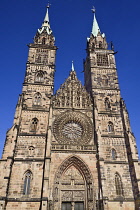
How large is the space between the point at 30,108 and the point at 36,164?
22.9 ft

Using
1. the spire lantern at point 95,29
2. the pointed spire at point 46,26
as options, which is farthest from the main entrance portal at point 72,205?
the spire lantern at point 95,29

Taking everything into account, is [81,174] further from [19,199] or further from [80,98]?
[80,98]

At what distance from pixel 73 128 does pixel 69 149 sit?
Result: 2.96 metres

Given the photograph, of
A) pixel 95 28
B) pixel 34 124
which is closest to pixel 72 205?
pixel 34 124

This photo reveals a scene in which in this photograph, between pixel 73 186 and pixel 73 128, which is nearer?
pixel 73 186

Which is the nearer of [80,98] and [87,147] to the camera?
[87,147]

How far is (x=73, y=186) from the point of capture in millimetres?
18797

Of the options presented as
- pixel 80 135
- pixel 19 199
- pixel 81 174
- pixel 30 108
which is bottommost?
pixel 19 199

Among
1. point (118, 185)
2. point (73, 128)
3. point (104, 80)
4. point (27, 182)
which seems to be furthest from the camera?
point (104, 80)

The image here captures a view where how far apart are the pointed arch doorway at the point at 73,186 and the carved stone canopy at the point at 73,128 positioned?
2.28 metres

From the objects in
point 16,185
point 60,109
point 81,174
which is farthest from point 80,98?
point 16,185

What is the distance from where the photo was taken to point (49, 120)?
845 inches

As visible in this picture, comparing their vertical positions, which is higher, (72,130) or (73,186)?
(72,130)

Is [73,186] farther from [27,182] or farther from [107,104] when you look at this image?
[107,104]
